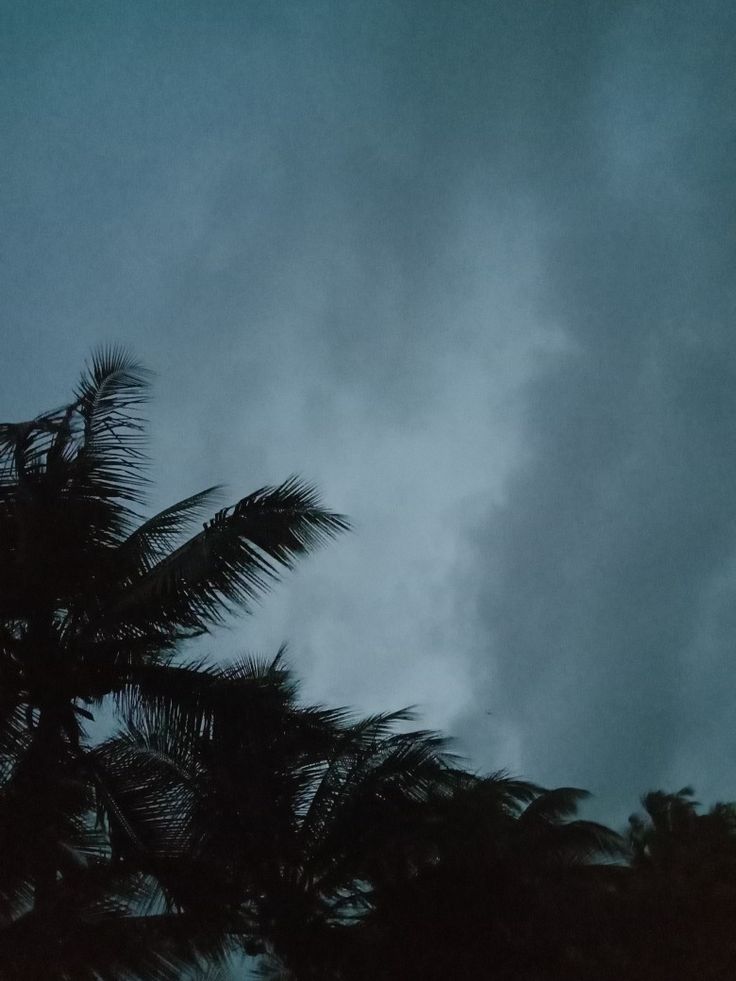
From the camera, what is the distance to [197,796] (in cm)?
945

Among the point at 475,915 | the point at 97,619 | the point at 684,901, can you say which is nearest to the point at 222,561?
the point at 97,619

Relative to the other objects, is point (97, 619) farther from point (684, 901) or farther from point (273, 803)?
point (684, 901)

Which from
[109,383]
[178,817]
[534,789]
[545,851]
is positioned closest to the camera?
[178,817]

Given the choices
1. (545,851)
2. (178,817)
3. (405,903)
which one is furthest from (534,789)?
(178,817)

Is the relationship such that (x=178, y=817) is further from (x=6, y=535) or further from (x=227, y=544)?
(x=6, y=535)

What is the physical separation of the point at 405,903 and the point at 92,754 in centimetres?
418

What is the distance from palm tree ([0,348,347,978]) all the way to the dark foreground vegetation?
0.02 metres

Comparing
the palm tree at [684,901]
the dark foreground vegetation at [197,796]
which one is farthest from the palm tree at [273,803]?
the palm tree at [684,901]

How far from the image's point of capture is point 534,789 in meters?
13.3

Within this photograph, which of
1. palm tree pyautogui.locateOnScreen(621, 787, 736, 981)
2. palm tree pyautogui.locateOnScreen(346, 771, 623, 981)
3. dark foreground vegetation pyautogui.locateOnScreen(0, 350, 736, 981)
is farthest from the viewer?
palm tree pyautogui.locateOnScreen(621, 787, 736, 981)

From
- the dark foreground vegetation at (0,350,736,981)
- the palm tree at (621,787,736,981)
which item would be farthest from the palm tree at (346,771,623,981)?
the palm tree at (621,787,736,981)

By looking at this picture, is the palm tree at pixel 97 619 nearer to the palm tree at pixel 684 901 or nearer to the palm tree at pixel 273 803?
the palm tree at pixel 273 803

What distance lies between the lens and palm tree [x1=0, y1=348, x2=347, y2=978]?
Answer: 8422 millimetres

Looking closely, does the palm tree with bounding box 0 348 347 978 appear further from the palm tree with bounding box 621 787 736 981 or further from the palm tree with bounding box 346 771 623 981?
the palm tree with bounding box 621 787 736 981
